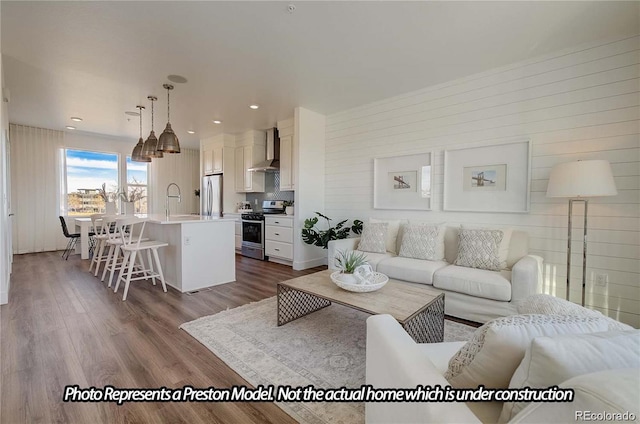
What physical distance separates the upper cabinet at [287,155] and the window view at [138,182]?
4.33 metres

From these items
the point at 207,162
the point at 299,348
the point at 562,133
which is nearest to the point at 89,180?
the point at 207,162

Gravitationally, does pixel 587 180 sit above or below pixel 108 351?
above

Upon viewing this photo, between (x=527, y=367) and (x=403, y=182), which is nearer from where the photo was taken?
(x=527, y=367)

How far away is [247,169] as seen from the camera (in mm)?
6160

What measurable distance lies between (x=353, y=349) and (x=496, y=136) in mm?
2824

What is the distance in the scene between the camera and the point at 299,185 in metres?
4.59

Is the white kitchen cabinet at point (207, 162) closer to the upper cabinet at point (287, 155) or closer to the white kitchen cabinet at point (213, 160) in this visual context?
the white kitchen cabinet at point (213, 160)

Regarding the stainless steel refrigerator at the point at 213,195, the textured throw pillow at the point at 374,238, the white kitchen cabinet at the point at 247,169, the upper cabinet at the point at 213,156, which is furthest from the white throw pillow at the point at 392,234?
the upper cabinet at the point at 213,156

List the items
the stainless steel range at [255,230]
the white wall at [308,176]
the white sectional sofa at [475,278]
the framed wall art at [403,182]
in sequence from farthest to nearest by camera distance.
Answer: the stainless steel range at [255,230]
the white wall at [308,176]
the framed wall art at [403,182]
the white sectional sofa at [475,278]

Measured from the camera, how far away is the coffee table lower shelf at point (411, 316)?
1871mm

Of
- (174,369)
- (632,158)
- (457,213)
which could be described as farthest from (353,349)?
(632,158)

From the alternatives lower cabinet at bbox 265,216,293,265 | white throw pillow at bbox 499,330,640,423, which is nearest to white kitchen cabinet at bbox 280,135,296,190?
lower cabinet at bbox 265,216,293,265

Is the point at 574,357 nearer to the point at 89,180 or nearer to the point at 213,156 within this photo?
the point at 213,156

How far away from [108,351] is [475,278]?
3091 millimetres
